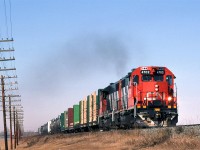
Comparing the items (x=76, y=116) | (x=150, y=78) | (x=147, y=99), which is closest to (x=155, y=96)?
(x=147, y=99)

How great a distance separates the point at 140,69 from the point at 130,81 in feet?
3.81

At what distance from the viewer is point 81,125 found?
52.4 meters

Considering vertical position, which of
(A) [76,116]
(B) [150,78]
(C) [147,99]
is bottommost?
(A) [76,116]

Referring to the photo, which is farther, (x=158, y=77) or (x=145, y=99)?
(x=158, y=77)

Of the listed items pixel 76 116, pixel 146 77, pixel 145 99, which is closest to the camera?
pixel 145 99

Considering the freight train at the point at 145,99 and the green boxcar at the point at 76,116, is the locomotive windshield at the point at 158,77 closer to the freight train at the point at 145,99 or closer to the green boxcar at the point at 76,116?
the freight train at the point at 145,99

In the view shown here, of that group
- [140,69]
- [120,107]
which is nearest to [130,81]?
[140,69]

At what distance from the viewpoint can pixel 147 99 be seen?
93.7ft

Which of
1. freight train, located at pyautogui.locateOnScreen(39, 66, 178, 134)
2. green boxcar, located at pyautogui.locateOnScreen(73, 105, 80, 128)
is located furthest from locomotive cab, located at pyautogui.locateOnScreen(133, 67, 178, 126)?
green boxcar, located at pyautogui.locateOnScreen(73, 105, 80, 128)

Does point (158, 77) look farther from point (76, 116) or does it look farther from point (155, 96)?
point (76, 116)

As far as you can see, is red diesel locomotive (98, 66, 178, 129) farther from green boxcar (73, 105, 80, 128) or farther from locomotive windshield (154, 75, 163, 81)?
green boxcar (73, 105, 80, 128)

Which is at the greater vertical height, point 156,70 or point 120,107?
point 156,70

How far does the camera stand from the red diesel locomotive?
90.5 feet

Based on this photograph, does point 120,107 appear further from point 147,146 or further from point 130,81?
point 147,146
